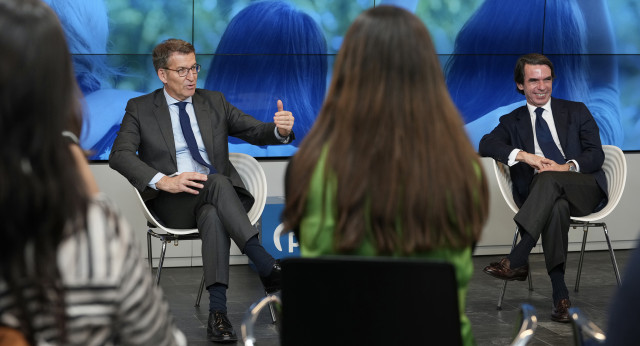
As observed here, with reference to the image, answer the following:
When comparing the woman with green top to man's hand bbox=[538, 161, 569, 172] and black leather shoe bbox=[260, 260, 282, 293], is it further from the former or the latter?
man's hand bbox=[538, 161, 569, 172]

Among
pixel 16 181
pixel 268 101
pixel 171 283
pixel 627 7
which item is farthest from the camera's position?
pixel 627 7

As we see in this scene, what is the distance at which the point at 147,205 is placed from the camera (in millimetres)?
4219

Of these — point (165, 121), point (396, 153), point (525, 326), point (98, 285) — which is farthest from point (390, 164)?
point (165, 121)

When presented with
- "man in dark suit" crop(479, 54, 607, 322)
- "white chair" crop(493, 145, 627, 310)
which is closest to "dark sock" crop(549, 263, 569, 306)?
"man in dark suit" crop(479, 54, 607, 322)

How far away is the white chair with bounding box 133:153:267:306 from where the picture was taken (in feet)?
13.3

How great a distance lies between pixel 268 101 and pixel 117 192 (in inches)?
47.3

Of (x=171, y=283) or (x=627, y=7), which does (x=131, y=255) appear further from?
(x=627, y=7)

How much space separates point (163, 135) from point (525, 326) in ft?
Result: 9.13

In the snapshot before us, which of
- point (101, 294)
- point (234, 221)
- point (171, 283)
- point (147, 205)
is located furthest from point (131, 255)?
point (171, 283)

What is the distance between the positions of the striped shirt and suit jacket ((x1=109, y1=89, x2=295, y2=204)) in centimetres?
293

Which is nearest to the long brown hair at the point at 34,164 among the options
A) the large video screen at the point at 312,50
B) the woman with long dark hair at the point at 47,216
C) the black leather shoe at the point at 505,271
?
the woman with long dark hair at the point at 47,216

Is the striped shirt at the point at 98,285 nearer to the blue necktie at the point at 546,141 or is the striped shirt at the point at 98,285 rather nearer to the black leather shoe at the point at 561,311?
the black leather shoe at the point at 561,311

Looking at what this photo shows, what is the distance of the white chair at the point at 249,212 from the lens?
13.3ft

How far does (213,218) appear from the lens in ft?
12.9
